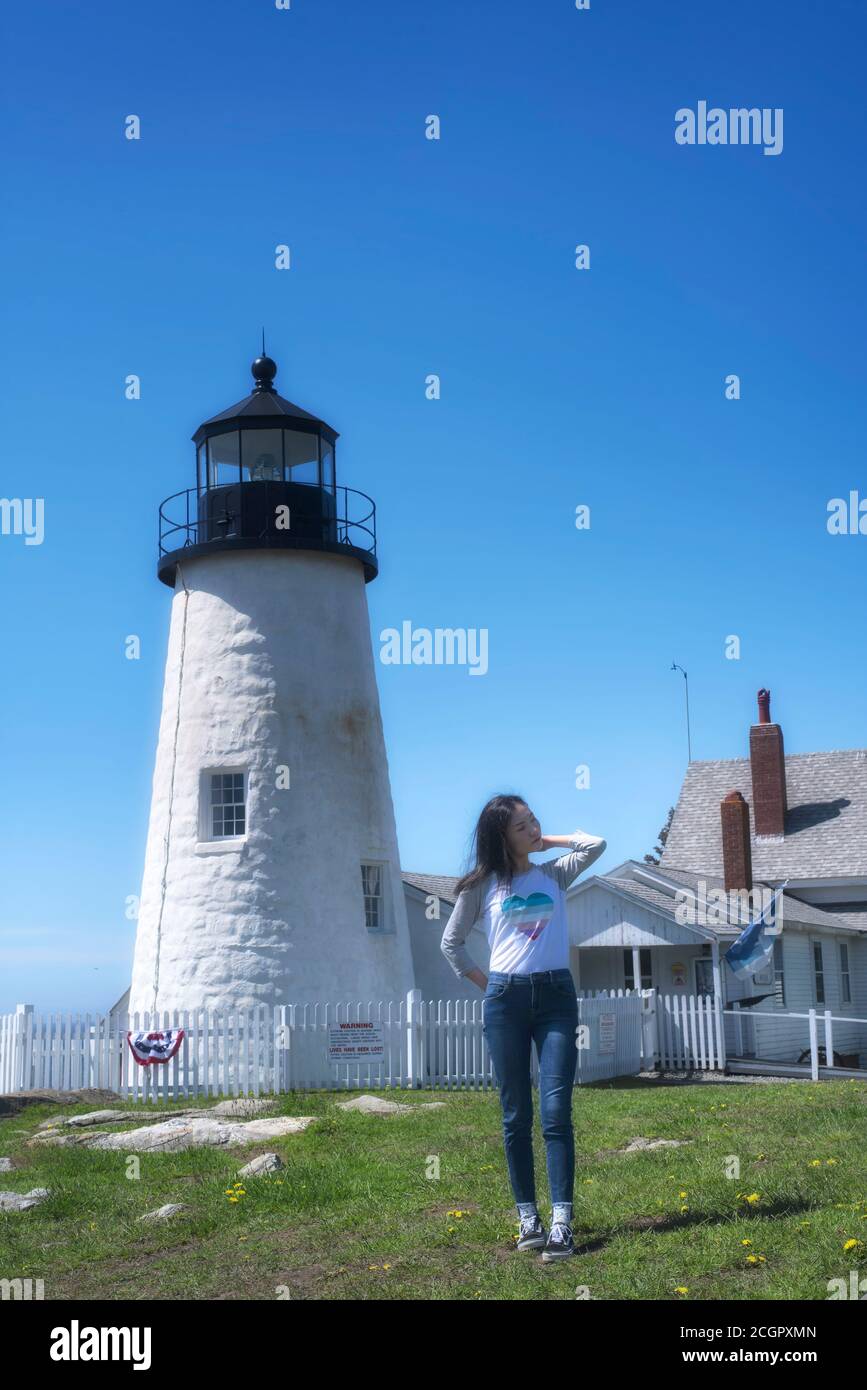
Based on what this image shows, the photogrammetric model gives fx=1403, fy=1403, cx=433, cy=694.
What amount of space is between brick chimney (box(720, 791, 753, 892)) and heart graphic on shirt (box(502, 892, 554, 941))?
75.8ft

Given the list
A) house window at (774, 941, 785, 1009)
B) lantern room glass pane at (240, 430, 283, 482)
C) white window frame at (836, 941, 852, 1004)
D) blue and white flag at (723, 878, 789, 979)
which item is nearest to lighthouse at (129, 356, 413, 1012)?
lantern room glass pane at (240, 430, 283, 482)

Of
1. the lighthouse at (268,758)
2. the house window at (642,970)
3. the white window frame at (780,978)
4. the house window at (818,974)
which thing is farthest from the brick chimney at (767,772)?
the lighthouse at (268,758)

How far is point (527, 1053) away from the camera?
716 cm

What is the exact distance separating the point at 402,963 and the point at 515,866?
611 inches

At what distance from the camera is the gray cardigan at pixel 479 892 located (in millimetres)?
7273

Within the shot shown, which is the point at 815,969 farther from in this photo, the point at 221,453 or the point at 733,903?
the point at 221,453

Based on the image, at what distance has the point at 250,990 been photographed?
20.2 m

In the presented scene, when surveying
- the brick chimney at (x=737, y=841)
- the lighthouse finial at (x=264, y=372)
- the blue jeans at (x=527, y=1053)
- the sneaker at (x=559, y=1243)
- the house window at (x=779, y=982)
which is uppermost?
the lighthouse finial at (x=264, y=372)

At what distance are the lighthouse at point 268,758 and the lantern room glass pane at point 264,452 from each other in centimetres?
2

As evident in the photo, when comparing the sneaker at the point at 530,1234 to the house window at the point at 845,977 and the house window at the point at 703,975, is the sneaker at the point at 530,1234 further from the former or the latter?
the house window at the point at 845,977

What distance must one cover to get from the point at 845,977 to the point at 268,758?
52.9 ft

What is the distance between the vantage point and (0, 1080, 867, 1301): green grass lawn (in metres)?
6.30

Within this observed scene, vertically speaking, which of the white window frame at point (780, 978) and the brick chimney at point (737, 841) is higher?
the brick chimney at point (737, 841)
